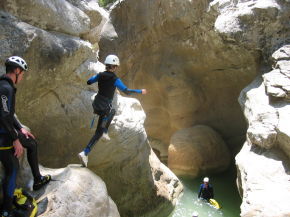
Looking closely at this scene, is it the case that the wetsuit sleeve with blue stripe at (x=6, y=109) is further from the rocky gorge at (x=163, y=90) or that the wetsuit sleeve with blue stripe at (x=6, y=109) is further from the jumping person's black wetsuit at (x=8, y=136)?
the rocky gorge at (x=163, y=90)

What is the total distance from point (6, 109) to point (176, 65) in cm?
1006

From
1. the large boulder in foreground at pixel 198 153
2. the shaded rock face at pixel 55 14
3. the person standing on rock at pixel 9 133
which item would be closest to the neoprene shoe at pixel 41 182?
the person standing on rock at pixel 9 133

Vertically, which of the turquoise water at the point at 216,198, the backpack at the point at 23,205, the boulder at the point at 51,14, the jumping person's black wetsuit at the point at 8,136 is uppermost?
the boulder at the point at 51,14

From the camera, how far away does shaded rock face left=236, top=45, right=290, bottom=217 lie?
6.29m

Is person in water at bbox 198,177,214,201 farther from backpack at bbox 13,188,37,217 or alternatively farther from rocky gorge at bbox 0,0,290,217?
backpack at bbox 13,188,37,217

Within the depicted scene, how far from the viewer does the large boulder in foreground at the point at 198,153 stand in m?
12.5

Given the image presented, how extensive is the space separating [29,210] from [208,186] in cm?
708

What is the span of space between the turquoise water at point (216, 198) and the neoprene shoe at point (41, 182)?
558 centimetres

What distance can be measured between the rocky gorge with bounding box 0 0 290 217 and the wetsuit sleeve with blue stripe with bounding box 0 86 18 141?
1392mm

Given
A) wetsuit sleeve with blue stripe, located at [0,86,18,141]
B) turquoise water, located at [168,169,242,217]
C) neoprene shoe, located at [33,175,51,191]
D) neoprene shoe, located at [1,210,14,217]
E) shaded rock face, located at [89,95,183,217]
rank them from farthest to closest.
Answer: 1. turquoise water, located at [168,169,242,217]
2. shaded rock face, located at [89,95,183,217]
3. neoprene shoe, located at [33,175,51,191]
4. neoprene shoe, located at [1,210,14,217]
5. wetsuit sleeve with blue stripe, located at [0,86,18,141]

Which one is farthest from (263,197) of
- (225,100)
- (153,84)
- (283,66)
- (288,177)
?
(153,84)

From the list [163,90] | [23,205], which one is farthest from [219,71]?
[23,205]

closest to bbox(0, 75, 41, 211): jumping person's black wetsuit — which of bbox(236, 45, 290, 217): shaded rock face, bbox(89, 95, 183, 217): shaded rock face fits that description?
bbox(89, 95, 183, 217): shaded rock face

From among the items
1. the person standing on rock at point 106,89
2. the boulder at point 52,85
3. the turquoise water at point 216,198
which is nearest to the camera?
the person standing on rock at point 106,89
